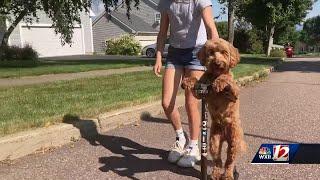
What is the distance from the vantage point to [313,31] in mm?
124125

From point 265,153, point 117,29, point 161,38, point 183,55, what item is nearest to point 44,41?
point 117,29

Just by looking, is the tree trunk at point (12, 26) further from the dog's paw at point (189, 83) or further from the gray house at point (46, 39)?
the dog's paw at point (189, 83)

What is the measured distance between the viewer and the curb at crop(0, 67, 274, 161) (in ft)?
18.8

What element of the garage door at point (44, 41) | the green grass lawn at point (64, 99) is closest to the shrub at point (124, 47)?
the garage door at point (44, 41)

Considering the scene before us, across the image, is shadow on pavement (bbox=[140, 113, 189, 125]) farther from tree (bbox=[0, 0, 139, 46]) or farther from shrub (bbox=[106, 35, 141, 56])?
shrub (bbox=[106, 35, 141, 56])

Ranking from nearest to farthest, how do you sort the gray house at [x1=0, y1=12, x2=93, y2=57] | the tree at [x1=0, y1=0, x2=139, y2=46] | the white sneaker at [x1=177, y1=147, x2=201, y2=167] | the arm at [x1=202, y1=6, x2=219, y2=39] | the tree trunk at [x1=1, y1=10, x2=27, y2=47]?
the arm at [x1=202, y1=6, x2=219, y2=39]
the white sneaker at [x1=177, y1=147, x2=201, y2=167]
the tree at [x1=0, y1=0, x2=139, y2=46]
the tree trunk at [x1=1, y1=10, x2=27, y2=47]
the gray house at [x1=0, y1=12, x2=93, y2=57]

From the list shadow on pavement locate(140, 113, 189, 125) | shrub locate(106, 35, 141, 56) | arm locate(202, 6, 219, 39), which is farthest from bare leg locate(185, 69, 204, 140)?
shrub locate(106, 35, 141, 56)

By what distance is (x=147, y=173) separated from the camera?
16.9ft

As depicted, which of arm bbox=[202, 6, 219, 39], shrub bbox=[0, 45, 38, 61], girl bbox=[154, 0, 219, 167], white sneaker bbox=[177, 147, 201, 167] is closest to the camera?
arm bbox=[202, 6, 219, 39]

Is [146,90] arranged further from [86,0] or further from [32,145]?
[86,0]

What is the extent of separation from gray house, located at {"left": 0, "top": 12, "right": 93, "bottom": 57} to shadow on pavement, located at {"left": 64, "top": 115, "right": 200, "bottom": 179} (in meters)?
31.7

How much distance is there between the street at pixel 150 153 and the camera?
202 inches

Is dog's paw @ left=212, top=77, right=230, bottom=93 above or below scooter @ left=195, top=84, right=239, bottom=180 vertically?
above

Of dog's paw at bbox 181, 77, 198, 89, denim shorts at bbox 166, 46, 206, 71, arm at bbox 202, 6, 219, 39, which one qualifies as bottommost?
dog's paw at bbox 181, 77, 198, 89
